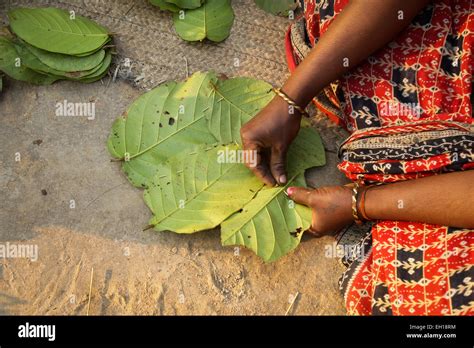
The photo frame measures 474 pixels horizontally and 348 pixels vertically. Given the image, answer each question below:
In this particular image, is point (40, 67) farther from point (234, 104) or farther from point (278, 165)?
point (278, 165)

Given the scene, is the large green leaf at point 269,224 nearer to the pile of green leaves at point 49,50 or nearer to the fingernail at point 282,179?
the fingernail at point 282,179

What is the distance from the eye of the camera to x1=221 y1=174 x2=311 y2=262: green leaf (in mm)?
1646

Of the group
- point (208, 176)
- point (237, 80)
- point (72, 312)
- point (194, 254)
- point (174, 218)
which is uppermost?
point (237, 80)

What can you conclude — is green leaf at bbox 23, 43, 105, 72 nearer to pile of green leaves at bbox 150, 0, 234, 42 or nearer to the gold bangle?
pile of green leaves at bbox 150, 0, 234, 42

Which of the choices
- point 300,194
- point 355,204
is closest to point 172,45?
point 300,194

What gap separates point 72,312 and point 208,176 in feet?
1.81

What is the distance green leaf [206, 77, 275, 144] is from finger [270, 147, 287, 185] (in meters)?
0.14

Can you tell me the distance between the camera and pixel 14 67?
1869 mm

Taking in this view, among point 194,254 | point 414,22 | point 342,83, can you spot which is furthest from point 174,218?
point 414,22

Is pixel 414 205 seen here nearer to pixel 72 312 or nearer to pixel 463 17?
pixel 463 17

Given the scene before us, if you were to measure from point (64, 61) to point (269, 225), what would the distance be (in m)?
0.88

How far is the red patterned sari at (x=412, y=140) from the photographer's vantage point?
1480mm

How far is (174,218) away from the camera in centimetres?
169

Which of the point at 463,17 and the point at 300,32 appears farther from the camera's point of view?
the point at 300,32
